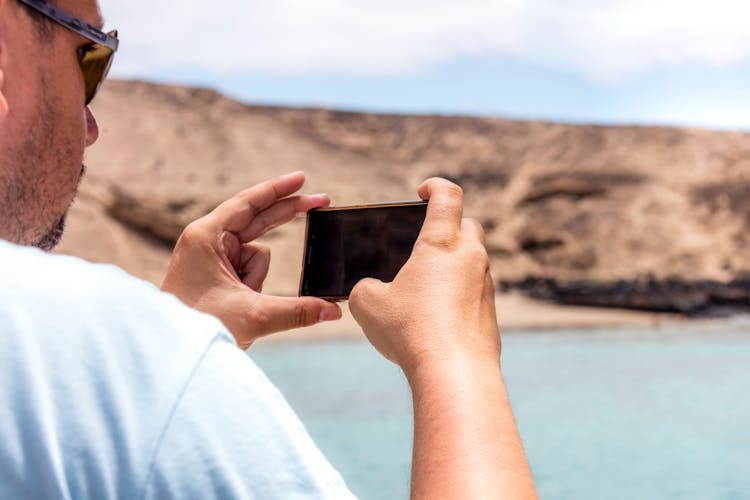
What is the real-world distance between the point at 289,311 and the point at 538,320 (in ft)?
72.3

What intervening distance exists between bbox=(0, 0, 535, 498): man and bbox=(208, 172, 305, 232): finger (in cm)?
41

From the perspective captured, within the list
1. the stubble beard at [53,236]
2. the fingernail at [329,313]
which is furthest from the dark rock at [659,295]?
the stubble beard at [53,236]

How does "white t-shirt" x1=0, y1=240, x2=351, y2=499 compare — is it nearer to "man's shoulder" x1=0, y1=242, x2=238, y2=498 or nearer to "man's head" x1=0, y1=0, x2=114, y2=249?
"man's shoulder" x1=0, y1=242, x2=238, y2=498

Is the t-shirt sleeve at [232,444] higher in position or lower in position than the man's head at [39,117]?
lower

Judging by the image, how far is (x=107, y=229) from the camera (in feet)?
82.2

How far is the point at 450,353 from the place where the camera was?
986mm

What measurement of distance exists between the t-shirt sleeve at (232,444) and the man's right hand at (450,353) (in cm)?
16

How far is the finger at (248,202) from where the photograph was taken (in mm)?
1692

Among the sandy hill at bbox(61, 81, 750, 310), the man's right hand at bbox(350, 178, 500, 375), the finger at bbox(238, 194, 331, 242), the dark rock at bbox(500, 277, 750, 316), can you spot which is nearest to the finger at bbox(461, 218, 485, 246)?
the man's right hand at bbox(350, 178, 500, 375)

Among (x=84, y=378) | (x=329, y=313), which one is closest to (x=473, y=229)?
(x=329, y=313)

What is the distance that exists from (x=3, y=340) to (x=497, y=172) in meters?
44.1

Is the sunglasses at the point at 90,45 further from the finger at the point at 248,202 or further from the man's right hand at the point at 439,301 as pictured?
the man's right hand at the point at 439,301

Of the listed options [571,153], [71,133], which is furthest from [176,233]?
[71,133]

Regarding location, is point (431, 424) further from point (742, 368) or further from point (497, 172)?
point (497, 172)
